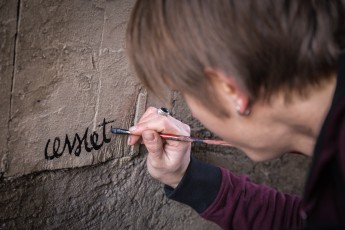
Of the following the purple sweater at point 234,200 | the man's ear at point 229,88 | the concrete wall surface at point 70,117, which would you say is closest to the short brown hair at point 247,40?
the man's ear at point 229,88

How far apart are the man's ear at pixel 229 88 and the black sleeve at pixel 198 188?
42cm

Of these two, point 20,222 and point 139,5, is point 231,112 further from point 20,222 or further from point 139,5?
point 20,222

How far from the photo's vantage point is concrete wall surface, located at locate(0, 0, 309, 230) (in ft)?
2.87

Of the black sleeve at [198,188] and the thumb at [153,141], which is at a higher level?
the thumb at [153,141]

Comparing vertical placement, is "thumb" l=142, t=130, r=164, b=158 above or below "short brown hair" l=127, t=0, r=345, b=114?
below

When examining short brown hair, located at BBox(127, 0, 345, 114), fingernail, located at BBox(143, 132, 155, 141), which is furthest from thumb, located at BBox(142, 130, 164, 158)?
short brown hair, located at BBox(127, 0, 345, 114)

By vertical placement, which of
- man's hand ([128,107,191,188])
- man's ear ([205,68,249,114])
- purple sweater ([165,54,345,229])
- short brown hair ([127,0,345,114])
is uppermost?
short brown hair ([127,0,345,114])

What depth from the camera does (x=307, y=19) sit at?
70cm

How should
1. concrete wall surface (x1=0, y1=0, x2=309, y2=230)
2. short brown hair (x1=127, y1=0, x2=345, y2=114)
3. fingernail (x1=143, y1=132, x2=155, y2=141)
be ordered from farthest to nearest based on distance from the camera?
fingernail (x1=143, y1=132, x2=155, y2=141) → concrete wall surface (x1=0, y1=0, x2=309, y2=230) → short brown hair (x1=127, y1=0, x2=345, y2=114)

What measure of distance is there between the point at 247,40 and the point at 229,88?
0.09 metres

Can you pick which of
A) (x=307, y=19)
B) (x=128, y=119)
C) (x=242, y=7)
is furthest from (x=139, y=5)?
(x=128, y=119)

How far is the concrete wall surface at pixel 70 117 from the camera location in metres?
0.87

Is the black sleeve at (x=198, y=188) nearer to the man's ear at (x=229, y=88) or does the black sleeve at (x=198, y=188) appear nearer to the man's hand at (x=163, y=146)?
the man's hand at (x=163, y=146)

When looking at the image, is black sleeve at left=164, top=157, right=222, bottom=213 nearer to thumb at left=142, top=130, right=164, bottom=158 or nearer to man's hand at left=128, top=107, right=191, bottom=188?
man's hand at left=128, top=107, right=191, bottom=188
